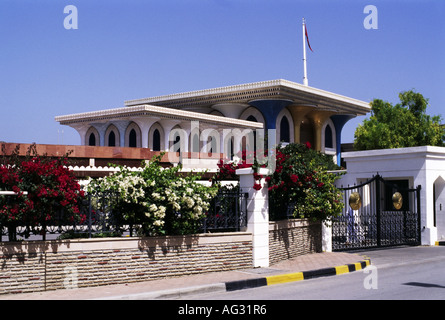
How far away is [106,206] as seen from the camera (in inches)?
Result: 433

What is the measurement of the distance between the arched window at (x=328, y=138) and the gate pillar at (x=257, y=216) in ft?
167

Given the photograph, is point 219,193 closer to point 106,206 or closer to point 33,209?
point 106,206

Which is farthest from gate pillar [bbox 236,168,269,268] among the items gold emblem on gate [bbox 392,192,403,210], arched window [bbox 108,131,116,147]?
arched window [bbox 108,131,116,147]

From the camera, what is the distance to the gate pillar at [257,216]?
1280 centimetres

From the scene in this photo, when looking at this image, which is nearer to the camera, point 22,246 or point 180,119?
point 22,246

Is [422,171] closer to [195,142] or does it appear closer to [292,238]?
[292,238]

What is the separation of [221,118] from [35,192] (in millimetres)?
38180

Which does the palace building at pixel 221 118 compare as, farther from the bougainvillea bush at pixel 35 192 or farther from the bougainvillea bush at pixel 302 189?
the bougainvillea bush at pixel 35 192

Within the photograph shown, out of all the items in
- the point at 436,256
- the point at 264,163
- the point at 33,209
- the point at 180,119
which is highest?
the point at 180,119

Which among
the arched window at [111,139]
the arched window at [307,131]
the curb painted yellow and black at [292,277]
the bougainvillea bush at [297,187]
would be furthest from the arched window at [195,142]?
the curb painted yellow and black at [292,277]

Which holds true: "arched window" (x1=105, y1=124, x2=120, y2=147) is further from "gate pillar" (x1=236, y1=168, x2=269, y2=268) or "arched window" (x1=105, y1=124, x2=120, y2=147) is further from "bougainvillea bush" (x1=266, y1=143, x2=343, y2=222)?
"gate pillar" (x1=236, y1=168, x2=269, y2=268)
